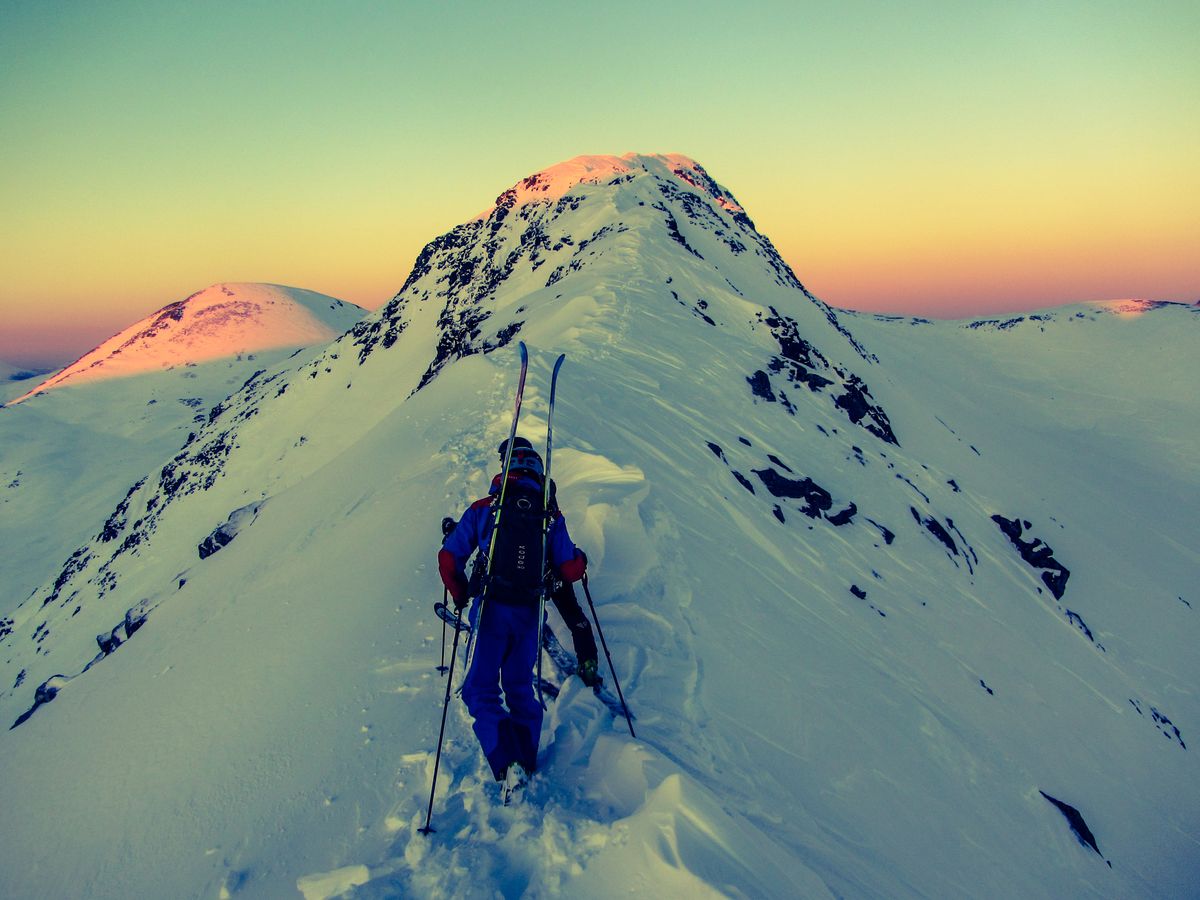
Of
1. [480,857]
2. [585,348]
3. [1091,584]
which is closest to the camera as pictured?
[480,857]

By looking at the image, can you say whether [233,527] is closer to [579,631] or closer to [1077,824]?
[579,631]

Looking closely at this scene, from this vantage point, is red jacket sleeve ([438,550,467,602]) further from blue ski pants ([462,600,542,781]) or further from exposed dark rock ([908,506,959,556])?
exposed dark rock ([908,506,959,556])

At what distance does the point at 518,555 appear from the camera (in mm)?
5480

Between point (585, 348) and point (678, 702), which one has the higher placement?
point (585, 348)

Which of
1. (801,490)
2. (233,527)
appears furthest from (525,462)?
(801,490)

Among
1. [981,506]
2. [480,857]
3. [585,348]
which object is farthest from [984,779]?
[981,506]

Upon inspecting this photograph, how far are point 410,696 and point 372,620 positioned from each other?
1.45 meters

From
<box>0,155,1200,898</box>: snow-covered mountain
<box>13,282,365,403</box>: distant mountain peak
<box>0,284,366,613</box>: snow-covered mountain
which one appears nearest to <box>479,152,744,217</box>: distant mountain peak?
<box>0,284,366,613</box>: snow-covered mountain

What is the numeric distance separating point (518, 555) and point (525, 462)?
1.23 metres

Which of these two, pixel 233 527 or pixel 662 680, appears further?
pixel 233 527

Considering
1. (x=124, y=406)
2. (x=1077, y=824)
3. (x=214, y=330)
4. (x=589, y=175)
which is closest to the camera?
(x=1077, y=824)

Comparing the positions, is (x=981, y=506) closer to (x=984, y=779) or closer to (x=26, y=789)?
(x=984, y=779)

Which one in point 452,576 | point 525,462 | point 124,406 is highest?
point 525,462

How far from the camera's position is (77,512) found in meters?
66.9
